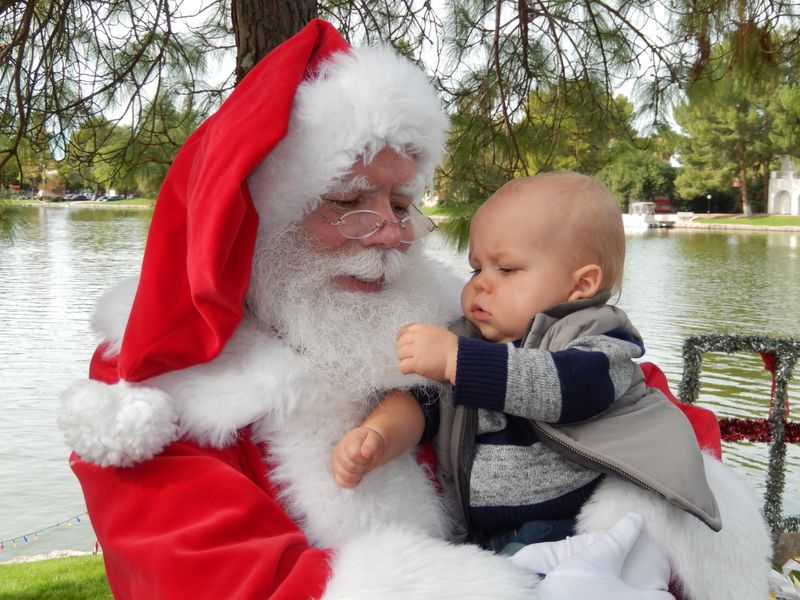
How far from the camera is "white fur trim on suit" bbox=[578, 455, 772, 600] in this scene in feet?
5.17

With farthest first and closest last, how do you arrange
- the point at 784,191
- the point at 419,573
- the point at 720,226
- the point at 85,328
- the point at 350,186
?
the point at 784,191
the point at 720,226
the point at 85,328
the point at 350,186
the point at 419,573

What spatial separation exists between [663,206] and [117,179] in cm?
4697

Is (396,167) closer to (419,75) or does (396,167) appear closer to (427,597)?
(419,75)

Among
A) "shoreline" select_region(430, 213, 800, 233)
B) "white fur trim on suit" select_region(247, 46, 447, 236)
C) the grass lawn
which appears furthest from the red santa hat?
"shoreline" select_region(430, 213, 800, 233)

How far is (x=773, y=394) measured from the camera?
3984mm

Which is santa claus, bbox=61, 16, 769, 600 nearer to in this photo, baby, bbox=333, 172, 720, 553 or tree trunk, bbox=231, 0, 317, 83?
baby, bbox=333, 172, 720, 553

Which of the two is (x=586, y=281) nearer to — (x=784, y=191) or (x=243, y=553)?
(x=243, y=553)

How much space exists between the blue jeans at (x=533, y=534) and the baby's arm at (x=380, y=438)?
10.7 inches

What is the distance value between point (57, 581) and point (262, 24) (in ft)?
10.7

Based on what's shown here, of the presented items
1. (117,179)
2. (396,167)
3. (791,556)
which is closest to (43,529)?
(117,179)

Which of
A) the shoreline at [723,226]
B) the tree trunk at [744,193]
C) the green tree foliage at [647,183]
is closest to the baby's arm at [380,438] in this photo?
the shoreline at [723,226]

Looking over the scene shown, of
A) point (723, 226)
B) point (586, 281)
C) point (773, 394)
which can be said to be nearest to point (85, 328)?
point (773, 394)

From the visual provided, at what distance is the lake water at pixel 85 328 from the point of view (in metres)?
6.57

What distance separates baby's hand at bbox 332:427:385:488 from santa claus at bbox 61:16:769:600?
0.15 feet
